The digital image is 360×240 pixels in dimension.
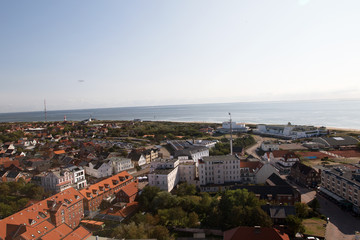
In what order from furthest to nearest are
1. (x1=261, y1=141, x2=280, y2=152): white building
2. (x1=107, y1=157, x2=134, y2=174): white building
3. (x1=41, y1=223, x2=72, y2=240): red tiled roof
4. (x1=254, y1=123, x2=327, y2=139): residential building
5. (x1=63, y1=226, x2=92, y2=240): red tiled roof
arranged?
(x1=254, y1=123, x2=327, y2=139): residential building < (x1=261, y1=141, x2=280, y2=152): white building < (x1=107, y1=157, x2=134, y2=174): white building < (x1=41, y1=223, x2=72, y2=240): red tiled roof < (x1=63, y1=226, x2=92, y2=240): red tiled roof

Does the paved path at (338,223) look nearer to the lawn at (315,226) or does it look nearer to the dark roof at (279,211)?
the lawn at (315,226)

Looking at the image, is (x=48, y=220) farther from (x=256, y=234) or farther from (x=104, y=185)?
(x=256, y=234)

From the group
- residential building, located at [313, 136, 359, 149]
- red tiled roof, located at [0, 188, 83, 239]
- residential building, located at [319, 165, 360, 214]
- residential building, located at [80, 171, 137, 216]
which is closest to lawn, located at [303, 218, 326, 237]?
residential building, located at [319, 165, 360, 214]

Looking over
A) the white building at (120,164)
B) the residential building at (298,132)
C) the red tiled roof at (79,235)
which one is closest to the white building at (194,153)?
the white building at (120,164)

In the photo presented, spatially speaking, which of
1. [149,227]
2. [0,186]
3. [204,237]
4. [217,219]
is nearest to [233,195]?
[217,219]

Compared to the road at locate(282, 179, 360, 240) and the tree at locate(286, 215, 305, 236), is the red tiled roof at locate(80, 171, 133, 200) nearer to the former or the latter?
the tree at locate(286, 215, 305, 236)
